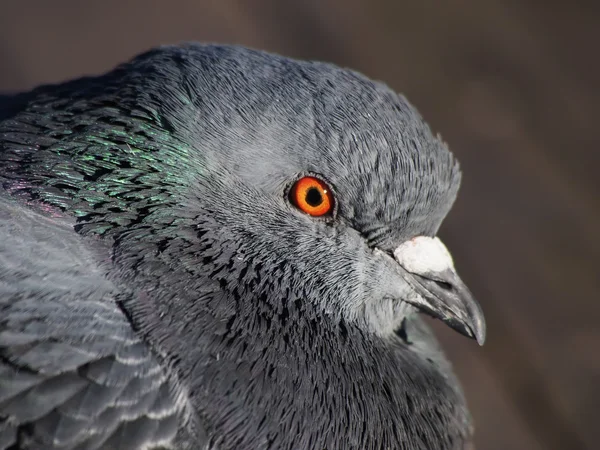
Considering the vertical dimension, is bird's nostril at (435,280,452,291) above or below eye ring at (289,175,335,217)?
below

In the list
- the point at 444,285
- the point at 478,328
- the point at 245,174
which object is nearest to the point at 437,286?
the point at 444,285

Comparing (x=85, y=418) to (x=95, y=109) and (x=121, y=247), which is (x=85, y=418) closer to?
(x=121, y=247)

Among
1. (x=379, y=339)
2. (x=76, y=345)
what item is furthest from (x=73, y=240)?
(x=379, y=339)

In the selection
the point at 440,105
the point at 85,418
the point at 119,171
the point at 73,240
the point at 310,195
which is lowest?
the point at 85,418

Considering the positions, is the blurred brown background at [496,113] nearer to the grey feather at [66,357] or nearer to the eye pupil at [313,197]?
the eye pupil at [313,197]

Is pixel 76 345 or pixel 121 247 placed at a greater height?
pixel 121 247

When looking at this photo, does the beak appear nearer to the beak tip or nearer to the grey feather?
the beak tip

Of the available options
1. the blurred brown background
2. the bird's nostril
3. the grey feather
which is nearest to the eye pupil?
the bird's nostril
